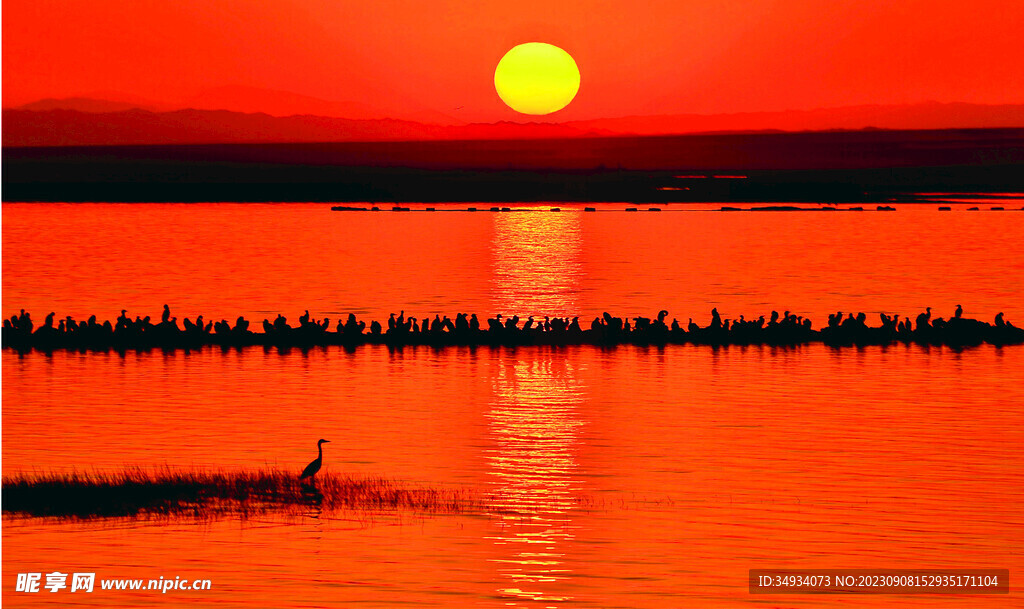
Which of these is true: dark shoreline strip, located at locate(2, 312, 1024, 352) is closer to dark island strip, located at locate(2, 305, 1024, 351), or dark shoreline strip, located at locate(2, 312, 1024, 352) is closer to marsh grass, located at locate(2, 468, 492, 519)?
dark island strip, located at locate(2, 305, 1024, 351)

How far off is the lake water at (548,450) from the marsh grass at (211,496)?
453mm

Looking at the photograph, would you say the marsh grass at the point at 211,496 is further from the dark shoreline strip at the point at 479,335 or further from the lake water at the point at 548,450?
the dark shoreline strip at the point at 479,335

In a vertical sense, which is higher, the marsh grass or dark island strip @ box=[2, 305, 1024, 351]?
dark island strip @ box=[2, 305, 1024, 351]

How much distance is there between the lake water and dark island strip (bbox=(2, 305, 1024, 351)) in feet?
2.15

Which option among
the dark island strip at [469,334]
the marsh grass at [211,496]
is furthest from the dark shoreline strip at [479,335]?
the marsh grass at [211,496]

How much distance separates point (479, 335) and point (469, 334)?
0.82ft

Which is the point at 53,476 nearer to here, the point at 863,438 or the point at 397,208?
the point at 863,438

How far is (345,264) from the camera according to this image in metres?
70.7

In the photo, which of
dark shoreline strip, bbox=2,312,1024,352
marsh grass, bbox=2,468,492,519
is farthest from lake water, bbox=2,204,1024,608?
dark shoreline strip, bbox=2,312,1024,352

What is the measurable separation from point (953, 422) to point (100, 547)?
15196 millimetres

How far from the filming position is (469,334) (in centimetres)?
3481

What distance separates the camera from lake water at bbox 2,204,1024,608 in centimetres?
1552

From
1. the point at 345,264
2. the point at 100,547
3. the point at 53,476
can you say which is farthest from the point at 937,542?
the point at 345,264

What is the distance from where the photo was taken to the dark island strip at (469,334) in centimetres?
3372
